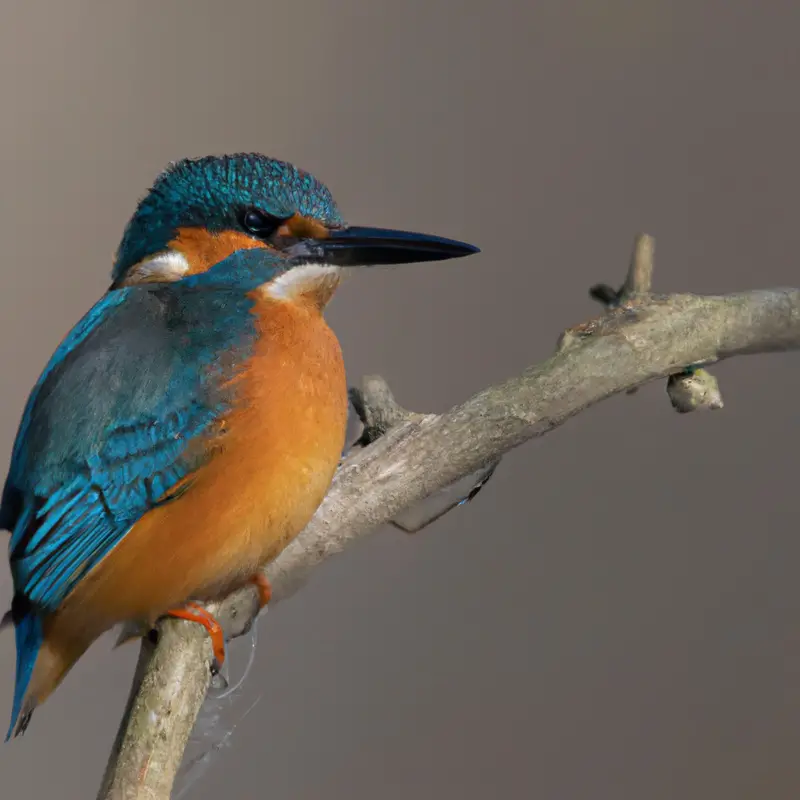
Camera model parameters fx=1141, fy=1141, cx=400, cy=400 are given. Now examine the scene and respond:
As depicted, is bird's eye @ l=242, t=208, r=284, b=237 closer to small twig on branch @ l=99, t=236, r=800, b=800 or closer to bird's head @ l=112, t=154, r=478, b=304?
bird's head @ l=112, t=154, r=478, b=304

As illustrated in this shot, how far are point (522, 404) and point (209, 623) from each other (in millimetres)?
312

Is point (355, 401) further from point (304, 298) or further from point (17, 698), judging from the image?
point (17, 698)

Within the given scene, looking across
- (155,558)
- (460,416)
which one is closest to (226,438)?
(155,558)

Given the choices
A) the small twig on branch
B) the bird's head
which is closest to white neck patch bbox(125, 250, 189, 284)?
the bird's head

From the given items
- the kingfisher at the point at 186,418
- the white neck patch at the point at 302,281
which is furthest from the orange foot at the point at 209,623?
the white neck patch at the point at 302,281

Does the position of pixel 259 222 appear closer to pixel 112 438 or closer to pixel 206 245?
pixel 206 245

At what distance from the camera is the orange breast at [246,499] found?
2.82 ft

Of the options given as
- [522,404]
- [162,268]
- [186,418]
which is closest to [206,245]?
[162,268]

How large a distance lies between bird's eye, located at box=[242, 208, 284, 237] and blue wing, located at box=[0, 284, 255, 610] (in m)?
0.08

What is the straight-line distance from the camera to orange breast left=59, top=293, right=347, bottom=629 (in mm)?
860

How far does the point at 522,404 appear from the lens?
37.4 inches

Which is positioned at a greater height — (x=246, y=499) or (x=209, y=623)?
(x=246, y=499)

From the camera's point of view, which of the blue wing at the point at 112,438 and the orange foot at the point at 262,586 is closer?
the blue wing at the point at 112,438

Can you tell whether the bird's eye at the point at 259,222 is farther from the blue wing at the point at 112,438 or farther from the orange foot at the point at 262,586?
the orange foot at the point at 262,586
